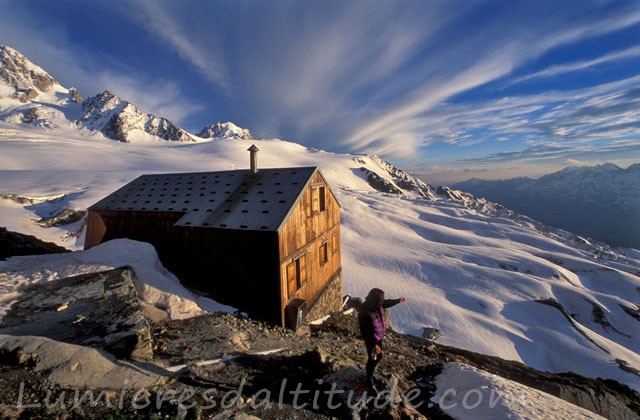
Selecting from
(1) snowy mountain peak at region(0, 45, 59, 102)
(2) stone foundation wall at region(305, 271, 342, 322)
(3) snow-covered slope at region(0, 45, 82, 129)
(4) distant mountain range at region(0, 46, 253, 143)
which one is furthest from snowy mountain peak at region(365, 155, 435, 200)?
(1) snowy mountain peak at region(0, 45, 59, 102)

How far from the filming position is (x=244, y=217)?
12.7 meters

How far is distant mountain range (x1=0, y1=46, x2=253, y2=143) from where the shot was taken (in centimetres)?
15912

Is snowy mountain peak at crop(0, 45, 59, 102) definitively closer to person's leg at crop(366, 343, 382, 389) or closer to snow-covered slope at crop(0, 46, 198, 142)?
snow-covered slope at crop(0, 46, 198, 142)

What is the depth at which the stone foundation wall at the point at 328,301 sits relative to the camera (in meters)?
15.2

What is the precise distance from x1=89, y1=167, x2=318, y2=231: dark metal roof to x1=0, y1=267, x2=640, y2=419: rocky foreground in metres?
4.12

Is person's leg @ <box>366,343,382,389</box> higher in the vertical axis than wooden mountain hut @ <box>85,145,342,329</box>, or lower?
lower

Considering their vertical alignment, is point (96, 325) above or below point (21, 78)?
below

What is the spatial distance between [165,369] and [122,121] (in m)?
208

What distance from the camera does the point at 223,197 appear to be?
1449 cm

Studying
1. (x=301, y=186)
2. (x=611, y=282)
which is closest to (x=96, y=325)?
(x=301, y=186)

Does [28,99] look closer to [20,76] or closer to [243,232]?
[20,76]

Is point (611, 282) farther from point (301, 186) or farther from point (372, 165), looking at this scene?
point (372, 165)

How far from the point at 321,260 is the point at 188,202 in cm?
839

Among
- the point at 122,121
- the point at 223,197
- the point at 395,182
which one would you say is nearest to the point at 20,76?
the point at 122,121
